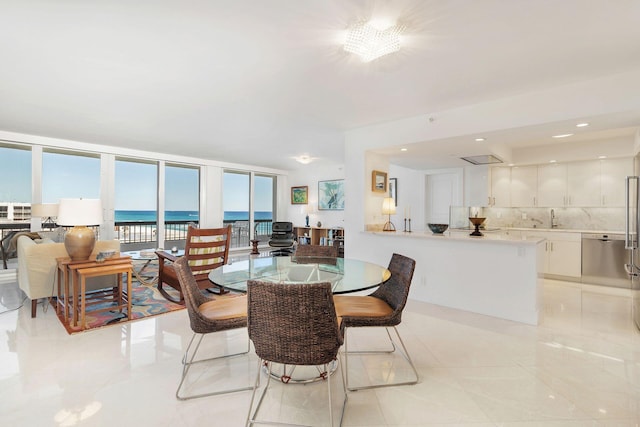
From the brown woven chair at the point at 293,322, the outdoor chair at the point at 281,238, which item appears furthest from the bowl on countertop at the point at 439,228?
the outdoor chair at the point at 281,238

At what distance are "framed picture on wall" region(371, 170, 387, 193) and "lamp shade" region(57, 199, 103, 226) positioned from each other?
11.2 ft

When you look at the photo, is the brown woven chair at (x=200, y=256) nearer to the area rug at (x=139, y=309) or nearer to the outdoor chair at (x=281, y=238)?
the area rug at (x=139, y=309)

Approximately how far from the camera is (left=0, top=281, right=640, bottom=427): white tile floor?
1745 mm

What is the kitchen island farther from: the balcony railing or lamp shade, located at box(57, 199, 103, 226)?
the balcony railing

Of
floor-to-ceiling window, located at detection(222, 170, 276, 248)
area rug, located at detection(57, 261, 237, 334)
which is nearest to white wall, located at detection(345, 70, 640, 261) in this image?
area rug, located at detection(57, 261, 237, 334)

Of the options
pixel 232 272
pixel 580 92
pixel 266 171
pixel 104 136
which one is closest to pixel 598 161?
pixel 580 92

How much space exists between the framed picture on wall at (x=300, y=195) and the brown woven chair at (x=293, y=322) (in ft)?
24.7

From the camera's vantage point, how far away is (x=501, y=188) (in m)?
5.88

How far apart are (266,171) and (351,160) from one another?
16.1 ft

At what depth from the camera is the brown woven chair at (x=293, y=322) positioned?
1469 mm

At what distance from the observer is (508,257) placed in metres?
3.39

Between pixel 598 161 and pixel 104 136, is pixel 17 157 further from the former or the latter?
pixel 598 161

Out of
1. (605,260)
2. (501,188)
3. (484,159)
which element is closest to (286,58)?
(484,159)

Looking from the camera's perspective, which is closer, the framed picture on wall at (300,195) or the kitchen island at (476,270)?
the kitchen island at (476,270)
